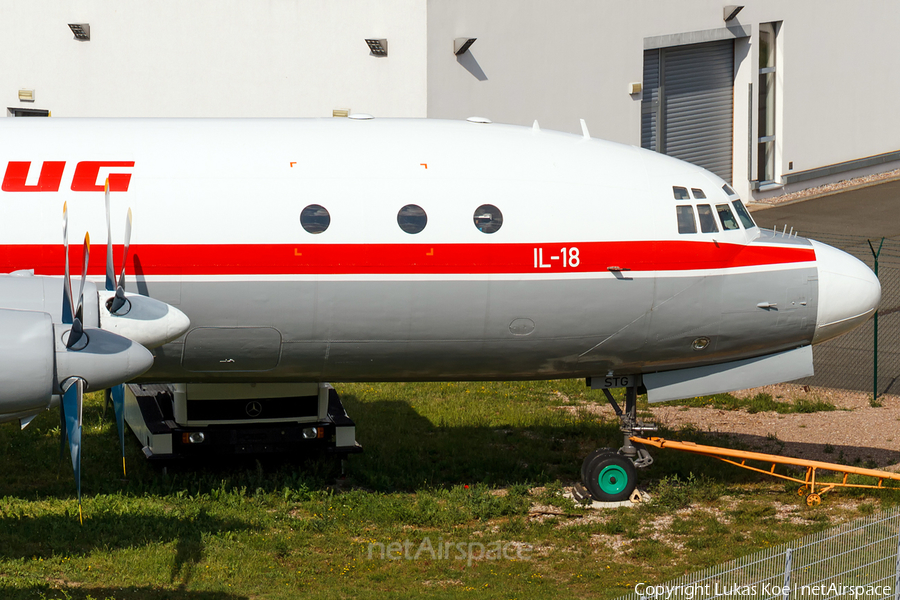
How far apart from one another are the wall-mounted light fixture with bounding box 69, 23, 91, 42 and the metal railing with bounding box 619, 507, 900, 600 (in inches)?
1053

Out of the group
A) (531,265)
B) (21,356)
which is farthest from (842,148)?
(21,356)

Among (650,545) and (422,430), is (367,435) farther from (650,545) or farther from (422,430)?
(650,545)

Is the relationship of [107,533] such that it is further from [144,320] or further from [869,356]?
[869,356]

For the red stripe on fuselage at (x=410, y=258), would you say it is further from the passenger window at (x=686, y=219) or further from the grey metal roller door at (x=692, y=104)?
the grey metal roller door at (x=692, y=104)

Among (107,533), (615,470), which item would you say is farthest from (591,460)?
(107,533)

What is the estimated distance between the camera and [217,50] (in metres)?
32.0

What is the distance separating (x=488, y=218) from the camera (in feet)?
47.0

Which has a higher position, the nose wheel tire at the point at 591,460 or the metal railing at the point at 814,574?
the nose wheel tire at the point at 591,460

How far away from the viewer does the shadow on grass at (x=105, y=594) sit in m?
12.4

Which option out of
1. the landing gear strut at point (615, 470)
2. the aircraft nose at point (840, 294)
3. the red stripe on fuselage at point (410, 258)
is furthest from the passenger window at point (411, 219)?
the aircraft nose at point (840, 294)

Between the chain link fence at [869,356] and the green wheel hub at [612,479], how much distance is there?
8.46 meters

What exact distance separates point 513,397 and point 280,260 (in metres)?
10.4

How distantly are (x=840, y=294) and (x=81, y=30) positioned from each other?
2587cm

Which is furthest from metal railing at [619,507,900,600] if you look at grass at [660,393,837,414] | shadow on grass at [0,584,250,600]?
grass at [660,393,837,414]
